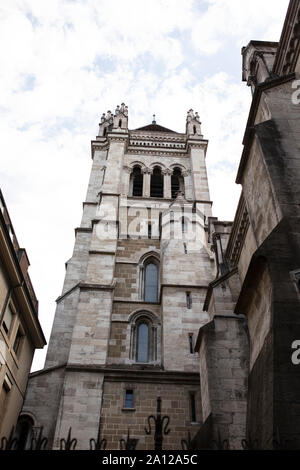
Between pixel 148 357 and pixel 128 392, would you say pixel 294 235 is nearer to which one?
pixel 128 392

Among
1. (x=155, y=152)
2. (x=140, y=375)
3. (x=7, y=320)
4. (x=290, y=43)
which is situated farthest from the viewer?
(x=155, y=152)

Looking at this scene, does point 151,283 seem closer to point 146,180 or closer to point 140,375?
point 140,375

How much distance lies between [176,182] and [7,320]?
19.1 m

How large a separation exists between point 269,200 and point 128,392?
936 cm

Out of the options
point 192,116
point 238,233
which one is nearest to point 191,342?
point 238,233

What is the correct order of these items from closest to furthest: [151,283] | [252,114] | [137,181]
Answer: [252,114] < [151,283] < [137,181]

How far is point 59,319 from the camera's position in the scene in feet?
60.6

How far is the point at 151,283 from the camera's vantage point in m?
20.2

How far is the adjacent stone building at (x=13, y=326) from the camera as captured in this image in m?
11.6

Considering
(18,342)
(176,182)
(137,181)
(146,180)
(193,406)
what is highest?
(176,182)

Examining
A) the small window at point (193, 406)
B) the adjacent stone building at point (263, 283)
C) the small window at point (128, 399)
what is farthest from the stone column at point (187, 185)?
the small window at point (128, 399)

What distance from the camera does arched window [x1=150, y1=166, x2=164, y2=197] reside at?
28406 millimetres

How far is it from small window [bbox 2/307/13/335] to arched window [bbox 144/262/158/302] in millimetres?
7897

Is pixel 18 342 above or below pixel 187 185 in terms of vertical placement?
below
